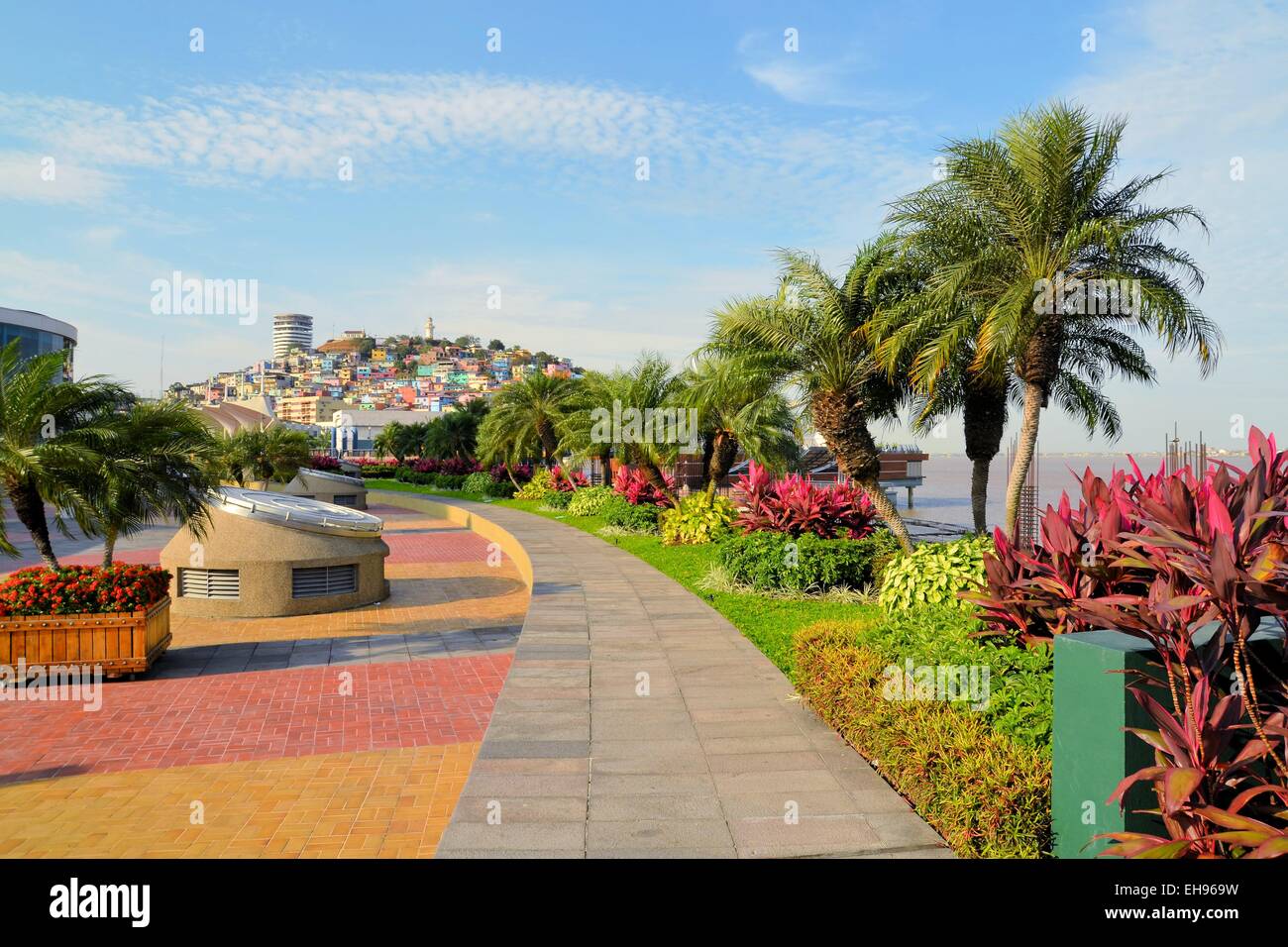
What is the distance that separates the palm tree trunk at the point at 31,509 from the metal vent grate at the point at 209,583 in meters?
2.77

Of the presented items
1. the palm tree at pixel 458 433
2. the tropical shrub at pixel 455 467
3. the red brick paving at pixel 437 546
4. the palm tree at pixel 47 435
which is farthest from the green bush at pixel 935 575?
the palm tree at pixel 458 433

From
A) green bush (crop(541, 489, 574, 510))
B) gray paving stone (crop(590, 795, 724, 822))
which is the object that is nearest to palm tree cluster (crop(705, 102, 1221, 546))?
gray paving stone (crop(590, 795, 724, 822))

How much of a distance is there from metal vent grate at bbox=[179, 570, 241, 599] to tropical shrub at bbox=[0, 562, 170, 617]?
292cm

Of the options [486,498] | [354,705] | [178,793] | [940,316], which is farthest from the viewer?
[486,498]

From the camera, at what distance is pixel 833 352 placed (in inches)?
520

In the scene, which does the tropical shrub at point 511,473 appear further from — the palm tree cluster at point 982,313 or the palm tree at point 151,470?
the palm tree at point 151,470

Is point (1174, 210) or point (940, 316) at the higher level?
point (1174, 210)

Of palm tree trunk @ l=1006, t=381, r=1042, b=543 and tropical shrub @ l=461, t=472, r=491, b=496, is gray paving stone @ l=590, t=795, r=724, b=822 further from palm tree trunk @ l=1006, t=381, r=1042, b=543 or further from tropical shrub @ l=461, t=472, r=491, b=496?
tropical shrub @ l=461, t=472, r=491, b=496

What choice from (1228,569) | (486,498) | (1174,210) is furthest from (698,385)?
(486,498)

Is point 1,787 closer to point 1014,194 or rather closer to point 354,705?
point 354,705

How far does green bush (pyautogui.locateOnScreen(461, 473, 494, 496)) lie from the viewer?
131 ft

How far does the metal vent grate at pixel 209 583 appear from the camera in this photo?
41.3 feet

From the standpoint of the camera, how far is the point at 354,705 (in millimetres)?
8227
